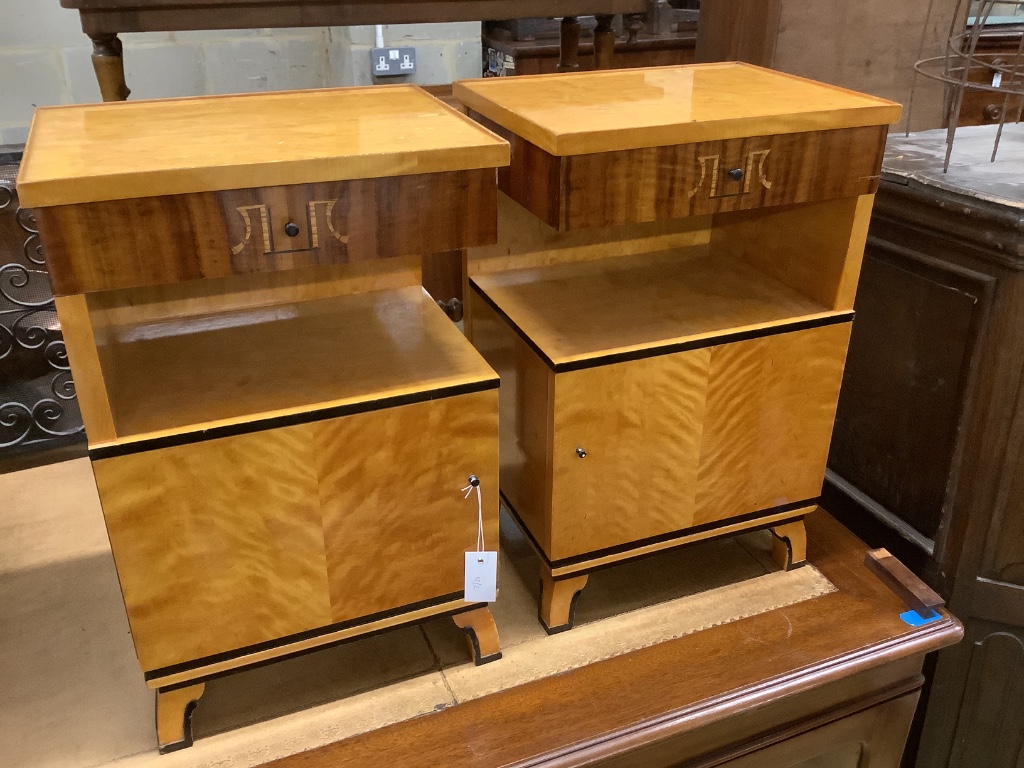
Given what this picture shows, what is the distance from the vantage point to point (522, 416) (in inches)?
43.4

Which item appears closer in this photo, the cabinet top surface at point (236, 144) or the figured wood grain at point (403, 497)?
the cabinet top surface at point (236, 144)

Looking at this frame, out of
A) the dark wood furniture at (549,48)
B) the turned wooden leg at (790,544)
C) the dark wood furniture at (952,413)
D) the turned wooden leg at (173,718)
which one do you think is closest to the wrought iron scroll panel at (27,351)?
the turned wooden leg at (173,718)

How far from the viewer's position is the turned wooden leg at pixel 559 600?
1112 mm

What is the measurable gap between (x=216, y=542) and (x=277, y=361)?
0.69ft

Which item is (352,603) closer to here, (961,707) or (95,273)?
(95,273)

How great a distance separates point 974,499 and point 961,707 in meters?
0.38

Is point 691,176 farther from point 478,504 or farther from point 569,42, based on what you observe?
point 569,42

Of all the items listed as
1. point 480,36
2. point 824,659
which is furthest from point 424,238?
point 480,36

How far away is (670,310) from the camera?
1123 millimetres

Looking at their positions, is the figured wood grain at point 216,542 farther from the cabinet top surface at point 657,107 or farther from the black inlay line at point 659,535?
the cabinet top surface at point 657,107

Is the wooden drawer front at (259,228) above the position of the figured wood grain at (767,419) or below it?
above

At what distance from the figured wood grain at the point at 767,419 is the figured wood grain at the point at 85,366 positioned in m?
0.67

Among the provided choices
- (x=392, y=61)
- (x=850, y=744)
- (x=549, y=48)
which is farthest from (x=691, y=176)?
(x=549, y=48)

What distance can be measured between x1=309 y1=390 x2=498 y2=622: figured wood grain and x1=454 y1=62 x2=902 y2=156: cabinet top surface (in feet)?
0.98
